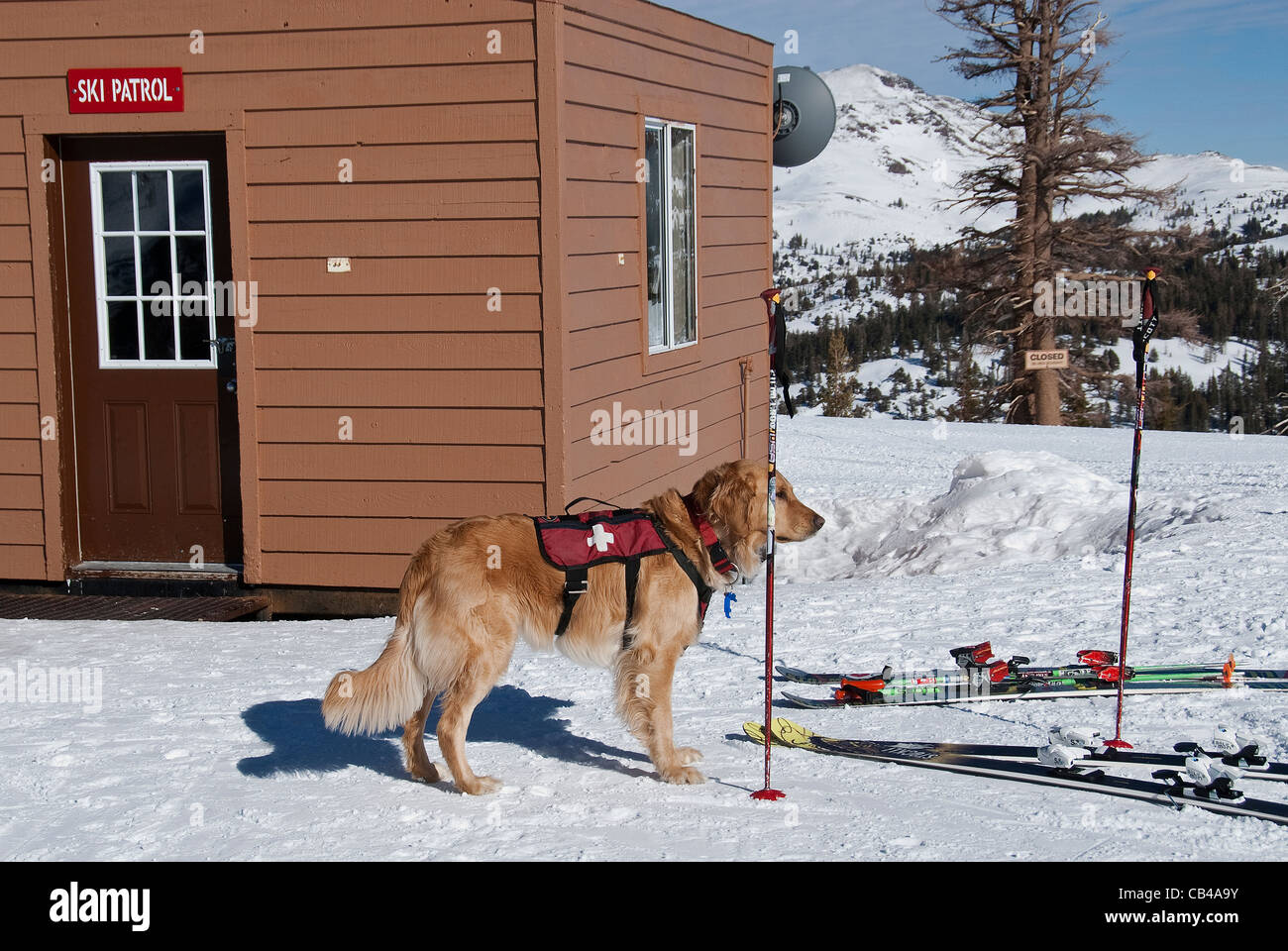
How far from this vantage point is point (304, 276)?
6855 mm

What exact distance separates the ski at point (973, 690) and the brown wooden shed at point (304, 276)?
89.9 inches

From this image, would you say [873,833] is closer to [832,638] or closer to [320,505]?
[832,638]

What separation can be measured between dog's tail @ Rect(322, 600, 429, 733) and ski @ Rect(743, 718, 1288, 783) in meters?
1.95

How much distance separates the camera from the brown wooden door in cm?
706

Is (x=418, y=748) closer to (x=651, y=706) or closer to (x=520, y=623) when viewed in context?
(x=520, y=623)

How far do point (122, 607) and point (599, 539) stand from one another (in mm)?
4122

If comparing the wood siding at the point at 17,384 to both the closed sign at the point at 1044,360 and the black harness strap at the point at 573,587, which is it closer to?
the black harness strap at the point at 573,587

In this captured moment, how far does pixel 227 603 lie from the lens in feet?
22.9

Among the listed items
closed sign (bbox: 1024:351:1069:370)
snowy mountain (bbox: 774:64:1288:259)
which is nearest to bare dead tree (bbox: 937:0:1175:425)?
closed sign (bbox: 1024:351:1069:370)

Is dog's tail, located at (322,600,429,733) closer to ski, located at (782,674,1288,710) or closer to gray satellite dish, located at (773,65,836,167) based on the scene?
ski, located at (782,674,1288,710)

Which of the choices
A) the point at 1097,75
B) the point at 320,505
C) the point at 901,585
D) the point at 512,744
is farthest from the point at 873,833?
the point at 1097,75

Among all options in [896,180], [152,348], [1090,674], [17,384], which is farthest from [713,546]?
[896,180]

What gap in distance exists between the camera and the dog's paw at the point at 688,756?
4277 mm

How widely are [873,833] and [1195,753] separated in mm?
1239
